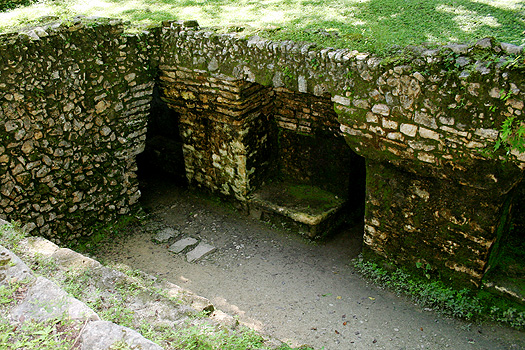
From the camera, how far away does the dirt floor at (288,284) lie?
4.20 meters

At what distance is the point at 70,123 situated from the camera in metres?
4.91

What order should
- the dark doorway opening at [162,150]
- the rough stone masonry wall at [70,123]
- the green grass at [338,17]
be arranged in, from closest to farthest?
1. the rough stone masonry wall at [70,123]
2. the green grass at [338,17]
3. the dark doorway opening at [162,150]

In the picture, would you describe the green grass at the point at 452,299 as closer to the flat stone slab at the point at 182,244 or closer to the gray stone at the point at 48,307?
the flat stone slab at the point at 182,244

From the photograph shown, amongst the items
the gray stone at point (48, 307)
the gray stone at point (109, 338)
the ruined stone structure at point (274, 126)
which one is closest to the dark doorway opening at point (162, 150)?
the ruined stone structure at point (274, 126)

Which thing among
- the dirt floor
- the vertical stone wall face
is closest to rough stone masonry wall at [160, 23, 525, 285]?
the dirt floor

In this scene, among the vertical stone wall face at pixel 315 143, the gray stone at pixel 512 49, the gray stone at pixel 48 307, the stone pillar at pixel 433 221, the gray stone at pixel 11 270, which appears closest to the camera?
the gray stone at pixel 48 307

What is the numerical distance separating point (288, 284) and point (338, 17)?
11.7ft

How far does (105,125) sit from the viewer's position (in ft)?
17.2

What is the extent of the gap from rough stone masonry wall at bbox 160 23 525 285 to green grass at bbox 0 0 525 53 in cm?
31

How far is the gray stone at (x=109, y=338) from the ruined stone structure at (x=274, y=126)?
2966 millimetres

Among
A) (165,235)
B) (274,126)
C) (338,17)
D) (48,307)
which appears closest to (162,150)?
(165,235)

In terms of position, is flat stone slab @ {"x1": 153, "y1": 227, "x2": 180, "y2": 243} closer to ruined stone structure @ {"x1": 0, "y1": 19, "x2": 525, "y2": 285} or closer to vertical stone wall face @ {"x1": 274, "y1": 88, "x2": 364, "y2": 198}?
ruined stone structure @ {"x1": 0, "y1": 19, "x2": 525, "y2": 285}

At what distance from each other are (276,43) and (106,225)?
10.5 feet

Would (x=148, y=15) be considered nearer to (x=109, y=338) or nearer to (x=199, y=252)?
(x=199, y=252)
